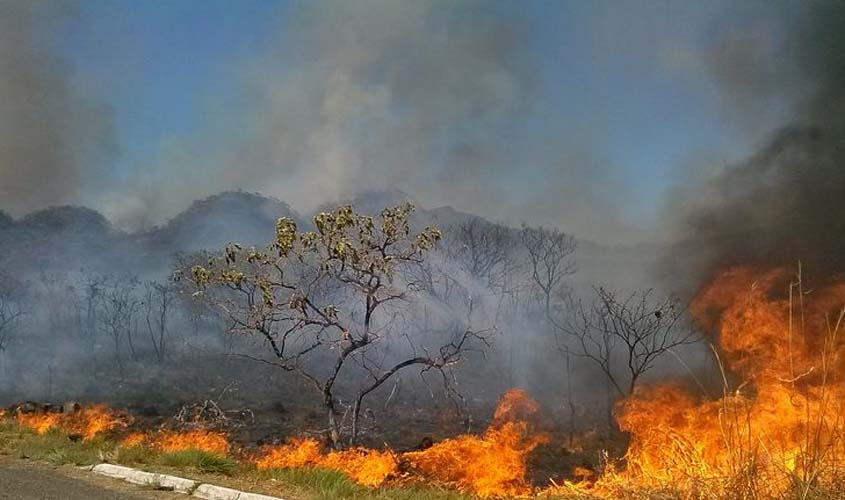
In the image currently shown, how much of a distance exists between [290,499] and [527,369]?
29.3 m

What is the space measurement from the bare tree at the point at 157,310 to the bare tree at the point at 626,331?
2489cm

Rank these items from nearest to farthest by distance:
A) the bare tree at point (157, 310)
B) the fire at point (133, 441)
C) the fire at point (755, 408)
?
the fire at point (755, 408)
the fire at point (133, 441)
the bare tree at point (157, 310)

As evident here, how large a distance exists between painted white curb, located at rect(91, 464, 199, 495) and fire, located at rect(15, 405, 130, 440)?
24.5 feet

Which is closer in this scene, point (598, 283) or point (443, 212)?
point (598, 283)

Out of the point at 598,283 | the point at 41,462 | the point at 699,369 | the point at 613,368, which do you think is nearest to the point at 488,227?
the point at 598,283

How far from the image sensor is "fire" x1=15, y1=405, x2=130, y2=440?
16.3m

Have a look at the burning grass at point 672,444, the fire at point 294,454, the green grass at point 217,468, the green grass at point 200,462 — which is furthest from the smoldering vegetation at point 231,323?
the green grass at point 200,462

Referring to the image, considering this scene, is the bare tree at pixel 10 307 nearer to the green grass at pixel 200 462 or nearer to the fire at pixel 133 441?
the fire at pixel 133 441

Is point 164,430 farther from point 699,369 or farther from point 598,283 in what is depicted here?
point 598,283

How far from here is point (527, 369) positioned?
1407 inches

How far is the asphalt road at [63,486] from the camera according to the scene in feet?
24.9

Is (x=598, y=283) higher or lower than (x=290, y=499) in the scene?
higher

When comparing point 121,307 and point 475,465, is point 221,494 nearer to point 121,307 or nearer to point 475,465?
point 475,465

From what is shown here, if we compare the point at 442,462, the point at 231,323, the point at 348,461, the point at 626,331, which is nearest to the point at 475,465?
the point at 442,462
